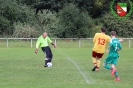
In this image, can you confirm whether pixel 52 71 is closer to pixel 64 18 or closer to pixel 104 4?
pixel 64 18

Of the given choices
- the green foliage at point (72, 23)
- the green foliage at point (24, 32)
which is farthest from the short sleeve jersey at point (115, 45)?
the green foliage at point (72, 23)

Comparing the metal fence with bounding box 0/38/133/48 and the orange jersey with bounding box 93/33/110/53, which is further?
the metal fence with bounding box 0/38/133/48

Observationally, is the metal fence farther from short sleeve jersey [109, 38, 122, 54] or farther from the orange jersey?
short sleeve jersey [109, 38, 122, 54]

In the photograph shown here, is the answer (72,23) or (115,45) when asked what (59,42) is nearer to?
(72,23)

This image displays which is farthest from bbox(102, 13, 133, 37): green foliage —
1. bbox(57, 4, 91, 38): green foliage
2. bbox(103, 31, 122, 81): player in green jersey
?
bbox(103, 31, 122, 81): player in green jersey

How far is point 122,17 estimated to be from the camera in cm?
4941

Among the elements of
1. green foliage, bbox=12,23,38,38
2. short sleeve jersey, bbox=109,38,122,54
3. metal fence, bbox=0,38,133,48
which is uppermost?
short sleeve jersey, bbox=109,38,122,54

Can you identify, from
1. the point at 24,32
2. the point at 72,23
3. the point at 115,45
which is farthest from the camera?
the point at 72,23

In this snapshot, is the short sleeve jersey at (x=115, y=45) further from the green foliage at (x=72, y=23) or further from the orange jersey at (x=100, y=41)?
the green foliage at (x=72, y=23)

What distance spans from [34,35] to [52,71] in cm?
2639

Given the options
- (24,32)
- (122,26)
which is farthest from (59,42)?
(122,26)

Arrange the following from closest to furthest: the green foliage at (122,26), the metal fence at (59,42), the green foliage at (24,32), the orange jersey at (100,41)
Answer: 1. the orange jersey at (100,41)
2. the metal fence at (59,42)
3. the green foliage at (24,32)
4. the green foliage at (122,26)

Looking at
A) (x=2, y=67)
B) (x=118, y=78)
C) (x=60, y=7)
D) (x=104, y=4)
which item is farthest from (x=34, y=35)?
(x=118, y=78)

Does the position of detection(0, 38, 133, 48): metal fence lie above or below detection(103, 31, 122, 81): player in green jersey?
below
